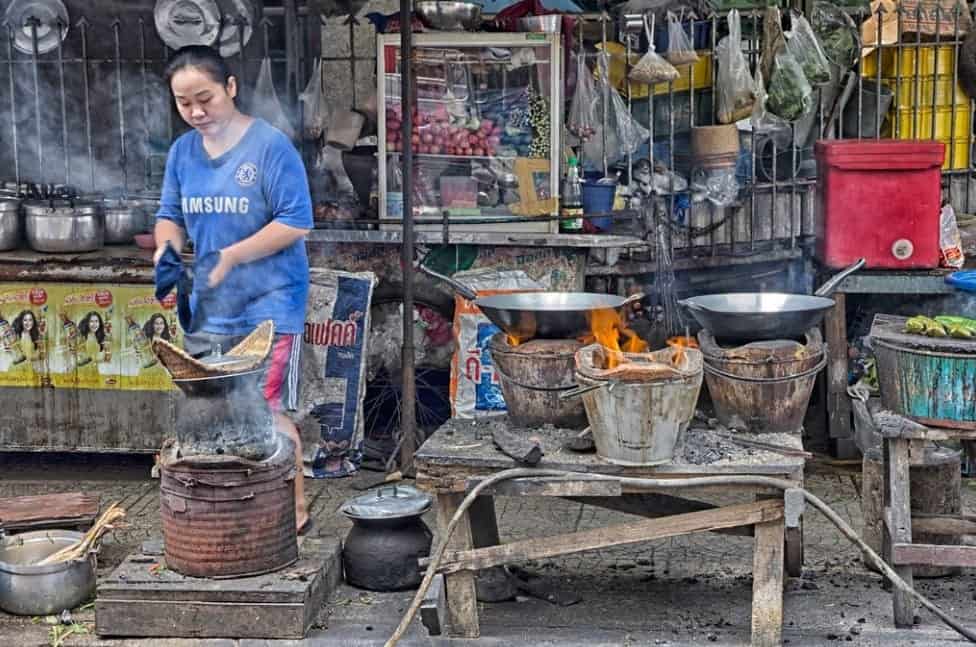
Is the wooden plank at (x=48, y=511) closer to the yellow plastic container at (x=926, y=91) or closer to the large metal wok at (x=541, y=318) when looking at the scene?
the large metal wok at (x=541, y=318)

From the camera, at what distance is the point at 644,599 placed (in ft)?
20.0

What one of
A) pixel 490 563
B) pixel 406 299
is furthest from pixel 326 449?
pixel 490 563

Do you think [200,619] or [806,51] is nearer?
[200,619]

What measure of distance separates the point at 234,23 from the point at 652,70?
2513 millimetres

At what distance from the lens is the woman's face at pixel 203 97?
6098 millimetres

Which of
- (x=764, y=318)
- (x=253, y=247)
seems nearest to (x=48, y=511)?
(x=253, y=247)

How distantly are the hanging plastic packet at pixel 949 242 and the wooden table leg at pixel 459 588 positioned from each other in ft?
12.5

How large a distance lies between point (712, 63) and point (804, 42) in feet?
1.96

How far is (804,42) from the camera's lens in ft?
27.4

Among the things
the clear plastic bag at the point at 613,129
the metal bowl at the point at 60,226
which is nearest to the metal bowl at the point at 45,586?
the metal bowl at the point at 60,226

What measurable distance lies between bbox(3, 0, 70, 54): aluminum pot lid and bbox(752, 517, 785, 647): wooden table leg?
5489 millimetres

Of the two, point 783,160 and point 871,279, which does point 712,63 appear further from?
point 871,279

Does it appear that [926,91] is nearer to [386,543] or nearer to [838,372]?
[838,372]

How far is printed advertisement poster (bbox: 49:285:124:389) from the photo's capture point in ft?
25.8
